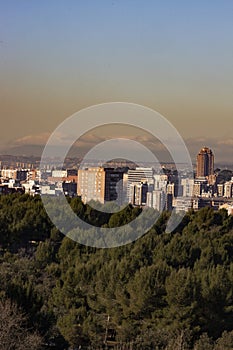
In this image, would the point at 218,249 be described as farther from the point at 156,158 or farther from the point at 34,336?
the point at 34,336

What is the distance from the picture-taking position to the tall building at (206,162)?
27334 mm

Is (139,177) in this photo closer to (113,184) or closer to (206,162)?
(113,184)

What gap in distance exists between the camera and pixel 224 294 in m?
13.3

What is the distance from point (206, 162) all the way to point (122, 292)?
16.2 metres

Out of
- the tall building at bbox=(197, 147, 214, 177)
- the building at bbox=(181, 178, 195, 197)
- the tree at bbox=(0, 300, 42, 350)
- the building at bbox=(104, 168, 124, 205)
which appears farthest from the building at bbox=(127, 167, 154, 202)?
the tree at bbox=(0, 300, 42, 350)

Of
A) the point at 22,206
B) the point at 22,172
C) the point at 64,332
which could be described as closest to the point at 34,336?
the point at 64,332

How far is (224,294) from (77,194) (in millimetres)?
9583

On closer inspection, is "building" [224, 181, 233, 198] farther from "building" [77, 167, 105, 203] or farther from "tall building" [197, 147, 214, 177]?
"building" [77, 167, 105, 203]

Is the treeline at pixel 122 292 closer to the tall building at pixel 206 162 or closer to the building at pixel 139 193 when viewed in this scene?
the building at pixel 139 193

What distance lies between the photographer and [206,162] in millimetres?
29016

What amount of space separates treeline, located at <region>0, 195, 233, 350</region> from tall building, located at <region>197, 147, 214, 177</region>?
852 centimetres

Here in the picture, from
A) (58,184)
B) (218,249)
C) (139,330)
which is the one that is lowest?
(139,330)

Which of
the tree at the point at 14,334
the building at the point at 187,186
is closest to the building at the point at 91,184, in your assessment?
the building at the point at 187,186

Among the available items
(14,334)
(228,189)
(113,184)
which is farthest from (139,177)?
(14,334)
